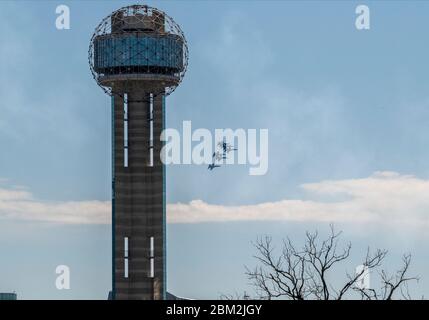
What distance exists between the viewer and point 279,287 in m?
67.4
